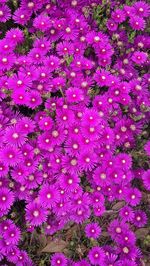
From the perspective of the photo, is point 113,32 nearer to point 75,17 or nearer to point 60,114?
point 75,17

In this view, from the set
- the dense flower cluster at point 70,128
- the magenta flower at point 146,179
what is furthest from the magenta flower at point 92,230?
the magenta flower at point 146,179

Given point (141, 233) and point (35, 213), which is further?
point (141, 233)

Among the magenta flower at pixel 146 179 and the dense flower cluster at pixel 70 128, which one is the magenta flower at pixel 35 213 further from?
the magenta flower at pixel 146 179

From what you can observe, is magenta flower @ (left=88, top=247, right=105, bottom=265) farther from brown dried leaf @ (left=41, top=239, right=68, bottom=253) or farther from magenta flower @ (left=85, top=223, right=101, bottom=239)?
brown dried leaf @ (left=41, top=239, right=68, bottom=253)

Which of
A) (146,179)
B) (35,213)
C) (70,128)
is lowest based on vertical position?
(35,213)

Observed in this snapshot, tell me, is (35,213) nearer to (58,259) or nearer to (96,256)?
(58,259)

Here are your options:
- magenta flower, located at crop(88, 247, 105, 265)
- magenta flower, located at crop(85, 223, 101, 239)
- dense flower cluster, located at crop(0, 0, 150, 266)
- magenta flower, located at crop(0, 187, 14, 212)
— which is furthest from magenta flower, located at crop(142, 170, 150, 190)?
magenta flower, located at crop(0, 187, 14, 212)

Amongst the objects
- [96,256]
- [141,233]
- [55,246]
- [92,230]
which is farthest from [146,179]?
[55,246]
